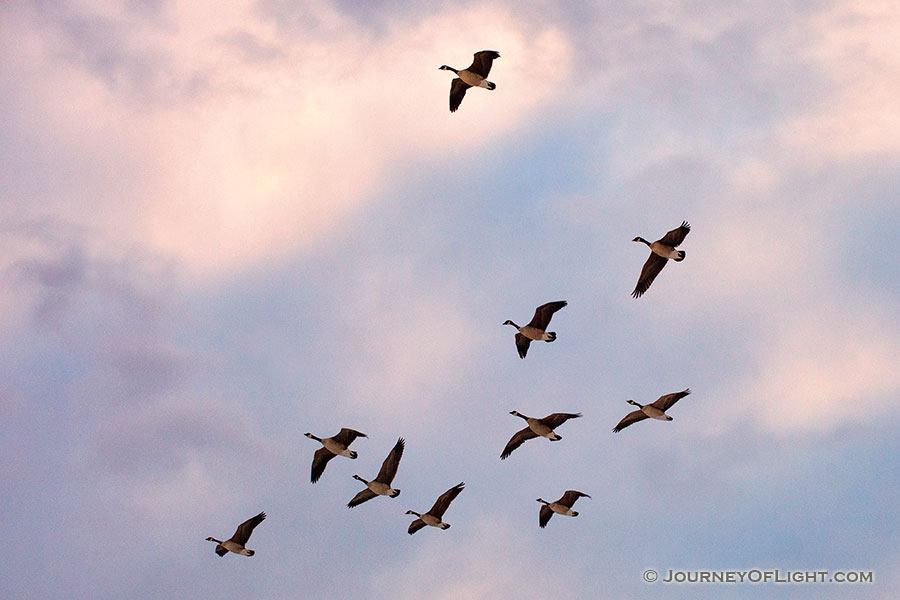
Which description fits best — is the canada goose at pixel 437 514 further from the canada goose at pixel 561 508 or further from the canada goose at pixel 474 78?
the canada goose at pixel 474 78

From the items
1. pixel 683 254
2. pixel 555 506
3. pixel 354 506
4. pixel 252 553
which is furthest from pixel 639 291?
pixel 252 553

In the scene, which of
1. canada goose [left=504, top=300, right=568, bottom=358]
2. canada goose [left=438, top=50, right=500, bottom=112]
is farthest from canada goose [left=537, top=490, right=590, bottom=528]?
canada goose [left=438, top=50, right=500, bottom=112]

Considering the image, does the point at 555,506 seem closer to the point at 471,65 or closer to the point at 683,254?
the point at 683,254

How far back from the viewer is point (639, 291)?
173 feet

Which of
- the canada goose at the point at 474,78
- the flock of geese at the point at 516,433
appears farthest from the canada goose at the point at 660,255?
the canada goose at the point at 474,78

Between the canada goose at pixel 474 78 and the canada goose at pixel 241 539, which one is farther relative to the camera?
the canada goose at pixel 241 539

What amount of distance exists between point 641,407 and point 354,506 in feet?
41.9

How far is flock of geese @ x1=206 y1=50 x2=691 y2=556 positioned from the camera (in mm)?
52594

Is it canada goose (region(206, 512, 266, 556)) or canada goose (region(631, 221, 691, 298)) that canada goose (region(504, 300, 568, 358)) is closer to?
canada goose (region(631, 221, 691, 298))

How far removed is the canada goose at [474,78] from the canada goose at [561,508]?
16302 mm

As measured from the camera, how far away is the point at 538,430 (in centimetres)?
5606

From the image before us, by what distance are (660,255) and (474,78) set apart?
9707 millimetres

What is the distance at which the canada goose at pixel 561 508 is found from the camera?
187 feet

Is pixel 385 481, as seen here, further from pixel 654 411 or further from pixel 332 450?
Result: pixel 654 411
